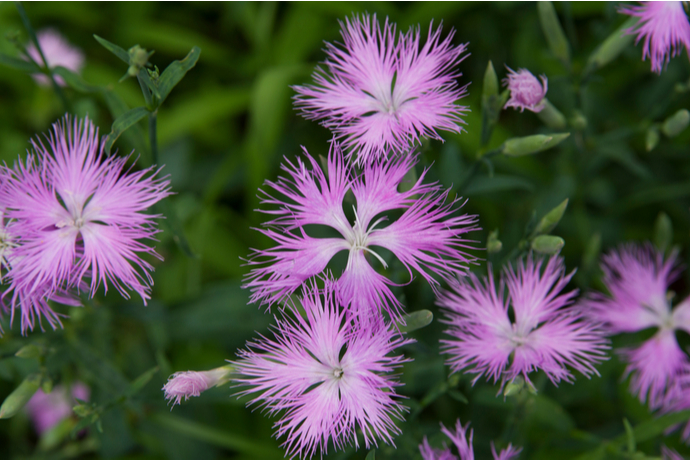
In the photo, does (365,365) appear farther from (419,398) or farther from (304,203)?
(419,398)

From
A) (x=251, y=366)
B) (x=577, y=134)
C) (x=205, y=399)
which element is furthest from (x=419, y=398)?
(x=577, y=134)

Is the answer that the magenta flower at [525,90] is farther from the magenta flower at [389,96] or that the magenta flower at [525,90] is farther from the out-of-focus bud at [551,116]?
the out-of-focus bud at [551,116]

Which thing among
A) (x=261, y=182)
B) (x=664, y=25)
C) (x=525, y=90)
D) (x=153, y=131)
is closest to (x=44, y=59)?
(x=153, y=131)

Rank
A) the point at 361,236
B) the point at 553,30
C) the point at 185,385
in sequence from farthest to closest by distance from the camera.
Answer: the point at 553,30 → the point at 361,236 → the point at 185,385

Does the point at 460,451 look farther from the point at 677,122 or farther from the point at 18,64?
the point at 18,64

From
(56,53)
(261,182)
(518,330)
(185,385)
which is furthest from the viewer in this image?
(56,53)
